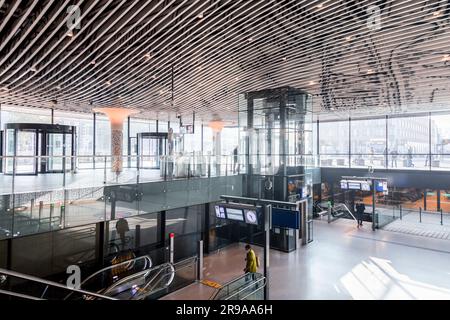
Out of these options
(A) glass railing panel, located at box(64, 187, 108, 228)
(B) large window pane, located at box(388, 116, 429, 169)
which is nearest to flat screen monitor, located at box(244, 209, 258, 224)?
(A) glass railing panel, located at box(64, 187, 108, 228)

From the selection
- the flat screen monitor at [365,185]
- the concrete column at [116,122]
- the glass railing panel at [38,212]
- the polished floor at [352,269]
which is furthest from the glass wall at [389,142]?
the glass railing panel at [38,212]

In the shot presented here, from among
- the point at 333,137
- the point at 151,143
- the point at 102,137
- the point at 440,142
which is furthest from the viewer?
the point at 333,137

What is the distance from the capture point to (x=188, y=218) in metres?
13.1

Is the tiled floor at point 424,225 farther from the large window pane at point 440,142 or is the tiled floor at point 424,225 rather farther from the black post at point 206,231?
the black post at point 206,231

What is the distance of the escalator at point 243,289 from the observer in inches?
259

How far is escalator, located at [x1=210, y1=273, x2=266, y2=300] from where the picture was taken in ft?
21.6

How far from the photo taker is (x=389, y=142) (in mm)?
19031

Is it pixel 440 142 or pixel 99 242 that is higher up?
pixel 440 142

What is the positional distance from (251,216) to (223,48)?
13.9ft

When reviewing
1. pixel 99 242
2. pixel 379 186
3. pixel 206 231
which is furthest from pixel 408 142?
pixel 99 242

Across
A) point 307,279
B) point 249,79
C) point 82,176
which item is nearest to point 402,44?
point 249,79

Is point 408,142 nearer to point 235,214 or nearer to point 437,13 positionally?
point 235,214

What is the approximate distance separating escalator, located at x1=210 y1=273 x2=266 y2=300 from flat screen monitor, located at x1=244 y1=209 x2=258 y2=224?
132 cm

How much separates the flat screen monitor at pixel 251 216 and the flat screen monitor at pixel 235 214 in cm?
18
